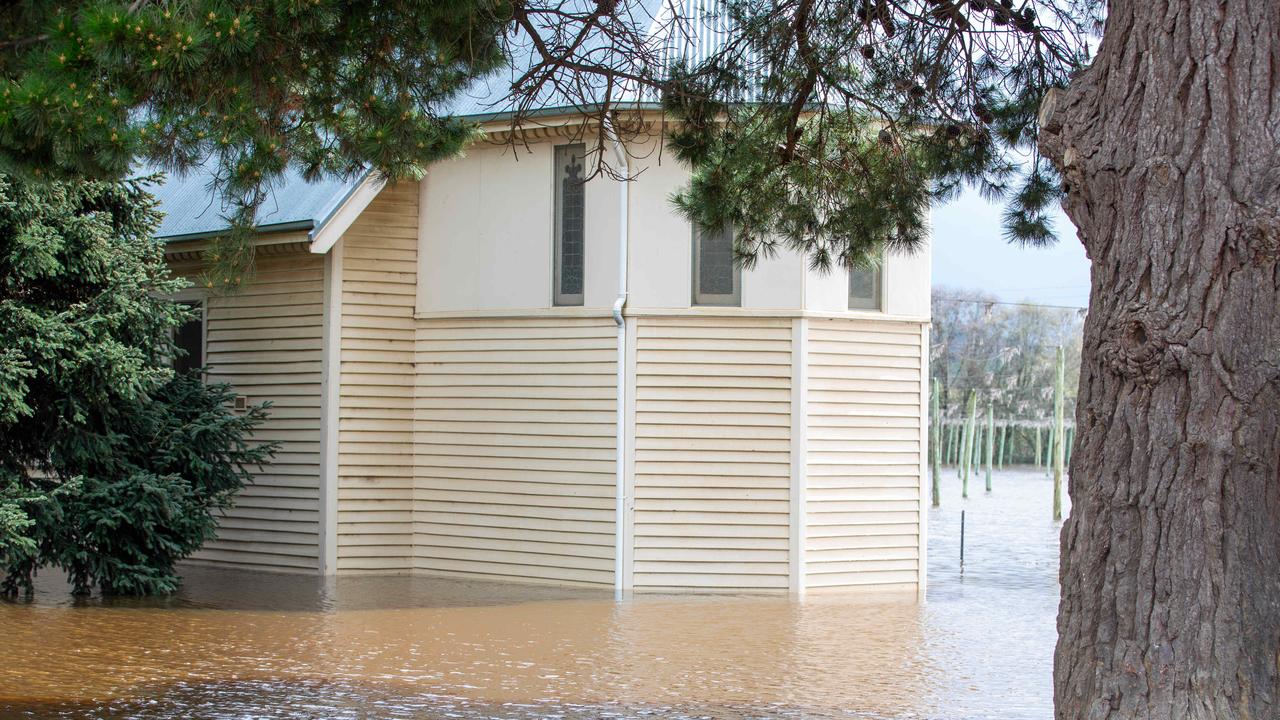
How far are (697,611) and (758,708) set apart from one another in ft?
15.3

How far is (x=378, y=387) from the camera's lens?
1636 centimetres

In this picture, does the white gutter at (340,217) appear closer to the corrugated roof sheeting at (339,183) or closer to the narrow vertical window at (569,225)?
the corrugated roof sheeting at (339,183)

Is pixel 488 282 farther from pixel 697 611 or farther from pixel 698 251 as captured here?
pixel 697 611

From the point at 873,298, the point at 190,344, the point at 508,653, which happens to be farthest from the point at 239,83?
the point at 190,344

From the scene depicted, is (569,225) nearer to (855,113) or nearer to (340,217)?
(340,217)

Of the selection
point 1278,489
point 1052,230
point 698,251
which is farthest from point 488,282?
point 1278,489

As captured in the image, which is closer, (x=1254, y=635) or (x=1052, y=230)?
(x=1254, y=635)

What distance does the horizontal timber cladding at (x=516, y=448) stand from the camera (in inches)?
599

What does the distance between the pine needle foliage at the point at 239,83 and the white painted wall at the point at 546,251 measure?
5511 mm

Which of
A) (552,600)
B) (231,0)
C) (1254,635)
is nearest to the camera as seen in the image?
(1254,635)

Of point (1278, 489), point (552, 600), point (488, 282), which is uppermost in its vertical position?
point (488, 282)

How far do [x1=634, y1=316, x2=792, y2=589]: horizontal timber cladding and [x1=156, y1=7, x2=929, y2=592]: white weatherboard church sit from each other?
3 cm

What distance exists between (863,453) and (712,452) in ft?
6.09

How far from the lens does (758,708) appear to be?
8953 millimetres
